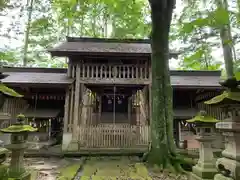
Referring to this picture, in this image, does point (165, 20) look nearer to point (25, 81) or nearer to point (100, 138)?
point (100, 138)

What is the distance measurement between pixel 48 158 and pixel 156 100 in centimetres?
585


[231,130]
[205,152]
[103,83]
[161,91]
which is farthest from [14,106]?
[231,130]

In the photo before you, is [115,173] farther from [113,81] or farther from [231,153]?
[113,81]

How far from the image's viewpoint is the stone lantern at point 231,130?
379 centimetres

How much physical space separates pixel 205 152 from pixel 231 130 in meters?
1.67

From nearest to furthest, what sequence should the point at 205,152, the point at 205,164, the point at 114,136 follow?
1. the point at 205,164
2. the point at 205,152
3. the point at 114,136

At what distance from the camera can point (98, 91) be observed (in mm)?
14859

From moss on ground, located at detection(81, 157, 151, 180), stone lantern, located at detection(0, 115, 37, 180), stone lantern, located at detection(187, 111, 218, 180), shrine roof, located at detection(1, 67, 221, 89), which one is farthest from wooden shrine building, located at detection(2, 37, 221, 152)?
stone lantern, located at detection(0, 115, 37, 180)

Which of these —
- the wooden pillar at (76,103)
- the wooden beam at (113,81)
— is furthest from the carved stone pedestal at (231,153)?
the wooden pillar at (76,103)

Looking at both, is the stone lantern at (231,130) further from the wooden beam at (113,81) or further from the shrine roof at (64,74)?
the shrine roof at (64,74)

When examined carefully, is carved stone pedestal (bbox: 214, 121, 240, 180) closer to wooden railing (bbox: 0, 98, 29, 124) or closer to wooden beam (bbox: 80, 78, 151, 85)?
wooden beam (bbox: 80, 78, 151, 85)

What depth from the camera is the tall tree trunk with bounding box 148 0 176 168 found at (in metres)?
7.27

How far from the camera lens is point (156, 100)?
766 cm

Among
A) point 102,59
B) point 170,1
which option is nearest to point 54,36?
point 102,59
